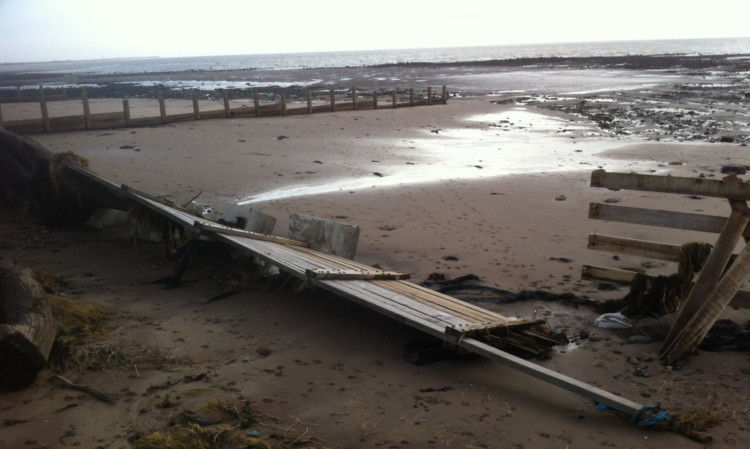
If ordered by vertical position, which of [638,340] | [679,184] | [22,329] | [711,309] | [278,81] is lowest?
[638,340]

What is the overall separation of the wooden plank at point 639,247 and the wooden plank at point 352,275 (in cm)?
209

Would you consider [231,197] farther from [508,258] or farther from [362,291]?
[362,291]

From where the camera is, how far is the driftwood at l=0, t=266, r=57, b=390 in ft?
14.3

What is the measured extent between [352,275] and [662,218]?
3.04m

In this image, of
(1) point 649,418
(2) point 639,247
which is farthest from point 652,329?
(1) point 649,418

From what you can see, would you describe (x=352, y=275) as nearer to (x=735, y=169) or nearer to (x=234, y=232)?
(x=234, y=232)

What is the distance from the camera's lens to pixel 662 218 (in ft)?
19.6

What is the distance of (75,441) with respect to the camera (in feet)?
13.0

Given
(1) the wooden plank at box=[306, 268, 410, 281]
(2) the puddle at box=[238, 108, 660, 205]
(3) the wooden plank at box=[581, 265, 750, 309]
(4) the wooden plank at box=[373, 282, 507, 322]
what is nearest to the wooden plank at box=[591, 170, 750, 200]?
(3) the wooden plank at box=[581, 265, 750, 309]

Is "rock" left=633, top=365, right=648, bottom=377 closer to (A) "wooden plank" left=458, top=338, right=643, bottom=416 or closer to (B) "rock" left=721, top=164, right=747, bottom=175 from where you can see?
(A) "wooden plank" left=458, top=338, right=643, bottom=416

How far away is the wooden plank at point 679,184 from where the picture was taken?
17.4 feet

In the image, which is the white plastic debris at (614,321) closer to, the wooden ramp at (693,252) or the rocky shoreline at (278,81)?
→ the wooden ramp at (693,252)

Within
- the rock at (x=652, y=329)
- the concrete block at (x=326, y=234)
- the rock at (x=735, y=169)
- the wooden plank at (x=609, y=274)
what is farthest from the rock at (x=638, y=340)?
the rock at (x=735, y=169)

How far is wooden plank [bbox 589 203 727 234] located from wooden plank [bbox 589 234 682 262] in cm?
25
